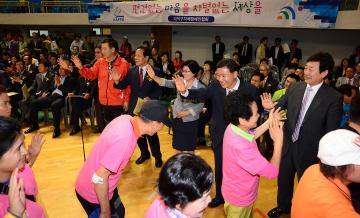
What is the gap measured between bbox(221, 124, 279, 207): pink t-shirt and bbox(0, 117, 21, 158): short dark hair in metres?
1.29

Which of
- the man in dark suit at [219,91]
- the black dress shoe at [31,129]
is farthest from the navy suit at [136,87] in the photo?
the black dress shoe at [31,129]

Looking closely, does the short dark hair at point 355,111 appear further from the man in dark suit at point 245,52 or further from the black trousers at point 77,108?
the man in dark suit at point 245,52

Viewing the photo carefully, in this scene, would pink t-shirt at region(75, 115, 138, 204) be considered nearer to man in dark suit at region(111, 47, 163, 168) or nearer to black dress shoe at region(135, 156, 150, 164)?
man in dark suit at region(111, 47, 163, 168)

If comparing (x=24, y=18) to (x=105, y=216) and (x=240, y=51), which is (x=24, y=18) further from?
(x=105, y=216)

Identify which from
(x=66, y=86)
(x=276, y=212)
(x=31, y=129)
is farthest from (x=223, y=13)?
(x=276, y=212)

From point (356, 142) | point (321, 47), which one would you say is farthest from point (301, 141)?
point (321, 47)

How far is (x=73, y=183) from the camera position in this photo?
394 centimetres

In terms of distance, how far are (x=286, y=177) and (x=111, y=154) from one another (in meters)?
2.03

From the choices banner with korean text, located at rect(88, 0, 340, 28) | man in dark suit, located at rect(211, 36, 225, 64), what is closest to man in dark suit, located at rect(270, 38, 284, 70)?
banner with korean text, located at rect(88, 0, 340, 28)

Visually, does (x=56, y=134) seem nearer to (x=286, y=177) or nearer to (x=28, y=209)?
(x=286, y=177)

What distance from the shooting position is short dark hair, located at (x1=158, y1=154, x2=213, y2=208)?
1.23 m

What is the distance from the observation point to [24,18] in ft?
43.3

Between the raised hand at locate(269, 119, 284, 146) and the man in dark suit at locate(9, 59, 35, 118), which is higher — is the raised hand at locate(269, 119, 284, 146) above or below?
above

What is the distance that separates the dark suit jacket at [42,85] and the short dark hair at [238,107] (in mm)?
5036
